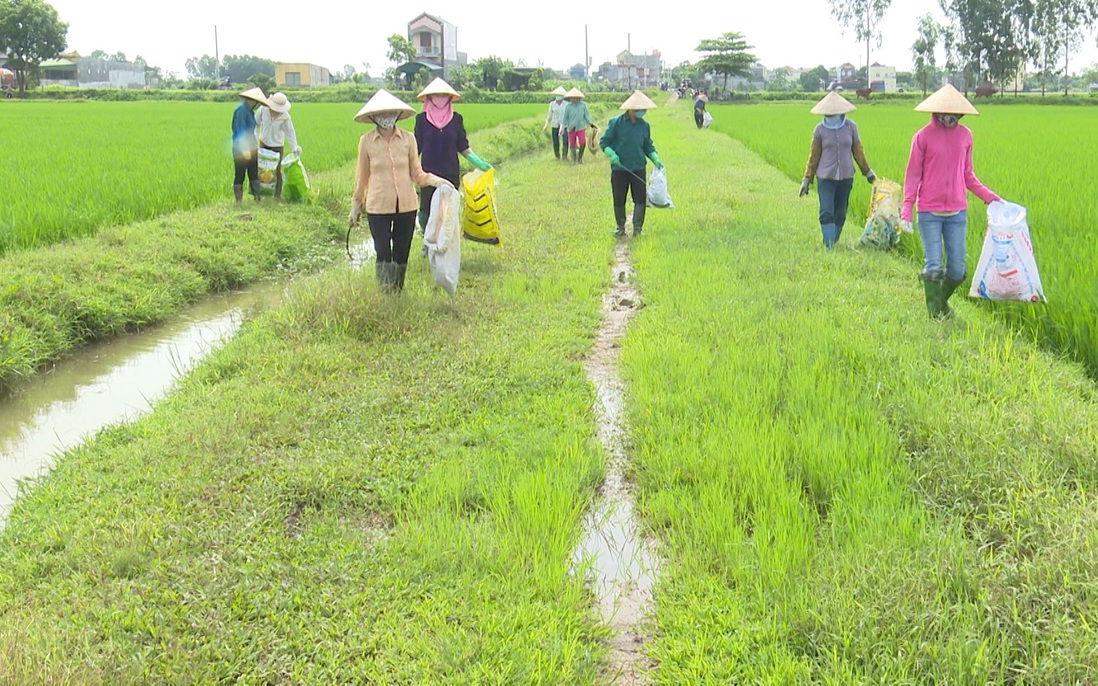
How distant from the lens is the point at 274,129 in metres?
9.88

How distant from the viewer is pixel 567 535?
305cm

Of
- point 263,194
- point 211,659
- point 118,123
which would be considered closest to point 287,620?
point 211,659

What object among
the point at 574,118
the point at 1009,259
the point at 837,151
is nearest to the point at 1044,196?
the point at 837,151

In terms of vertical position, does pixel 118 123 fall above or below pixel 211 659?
above

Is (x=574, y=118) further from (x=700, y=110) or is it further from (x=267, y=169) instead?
(x=700, y=110)

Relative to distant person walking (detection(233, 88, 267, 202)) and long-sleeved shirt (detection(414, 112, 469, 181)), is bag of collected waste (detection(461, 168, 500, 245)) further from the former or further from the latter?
distant person walking (detection(233, 88, 267, 202))

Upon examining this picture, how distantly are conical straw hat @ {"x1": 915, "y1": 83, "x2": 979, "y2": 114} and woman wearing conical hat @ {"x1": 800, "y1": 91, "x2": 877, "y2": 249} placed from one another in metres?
1.92

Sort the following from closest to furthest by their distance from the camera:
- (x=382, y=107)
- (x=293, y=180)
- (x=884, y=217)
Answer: (x=382, y=107) → (x=884, y=217) → (x=293, y=180)

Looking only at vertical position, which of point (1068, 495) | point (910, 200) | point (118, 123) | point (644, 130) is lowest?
point (1068, 495)

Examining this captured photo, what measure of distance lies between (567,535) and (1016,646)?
142 centimetres

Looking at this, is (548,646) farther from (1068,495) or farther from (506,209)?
(506,209)

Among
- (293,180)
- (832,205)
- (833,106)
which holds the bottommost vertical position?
(832,205)

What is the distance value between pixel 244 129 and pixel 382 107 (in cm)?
468

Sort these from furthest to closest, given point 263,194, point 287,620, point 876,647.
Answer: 1. point 263,194
2. point 287,620
3. point 876,647
